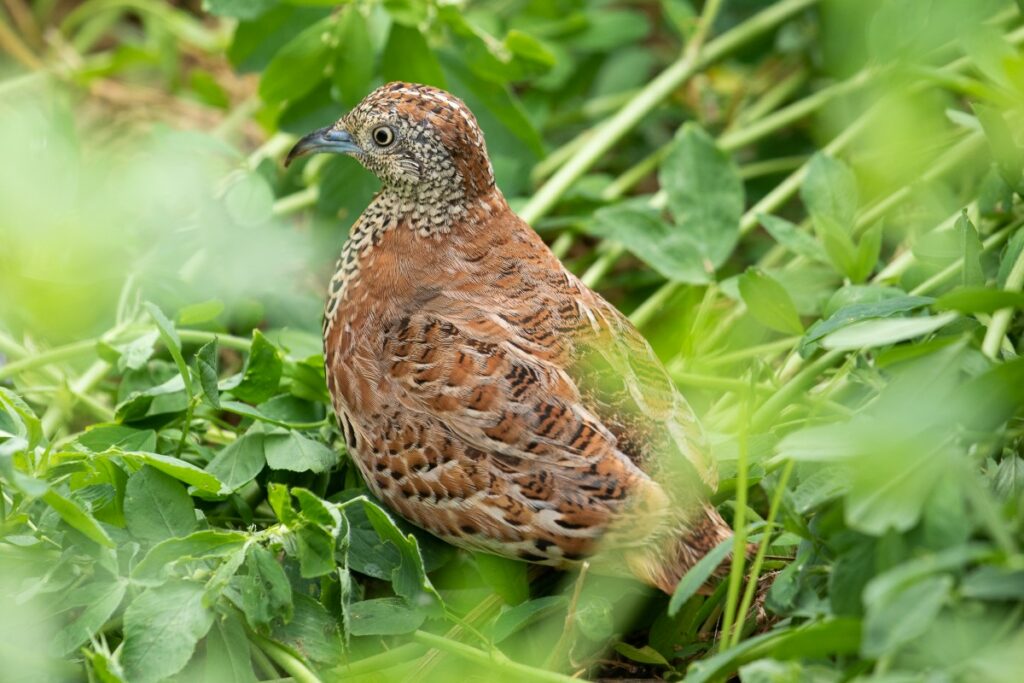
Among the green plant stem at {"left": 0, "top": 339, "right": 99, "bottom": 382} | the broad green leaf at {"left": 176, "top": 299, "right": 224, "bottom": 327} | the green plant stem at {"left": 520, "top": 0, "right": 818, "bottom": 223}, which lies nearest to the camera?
the green plant stem at {"left": 0, "top": 339, "right": 99, "bottom": 382}

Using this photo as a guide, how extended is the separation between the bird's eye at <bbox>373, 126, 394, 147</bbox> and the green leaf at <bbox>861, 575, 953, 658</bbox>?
1558mm

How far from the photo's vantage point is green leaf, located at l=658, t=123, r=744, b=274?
3211 mm

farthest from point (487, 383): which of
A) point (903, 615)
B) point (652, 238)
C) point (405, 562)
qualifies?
point (903, 615)

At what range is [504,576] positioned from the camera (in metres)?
2.47

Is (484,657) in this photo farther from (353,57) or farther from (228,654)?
(353,57)

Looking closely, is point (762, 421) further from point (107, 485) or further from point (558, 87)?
point (558, 87)

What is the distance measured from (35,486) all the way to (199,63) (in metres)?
3.35

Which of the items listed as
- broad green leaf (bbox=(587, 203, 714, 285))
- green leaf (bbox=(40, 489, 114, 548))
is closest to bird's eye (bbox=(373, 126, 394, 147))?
broad green leaf (bbox=(587, 203, 714, 285))

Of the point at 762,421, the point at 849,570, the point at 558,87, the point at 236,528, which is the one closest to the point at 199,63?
the point at 558,87

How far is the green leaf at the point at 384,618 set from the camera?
7.37 feet

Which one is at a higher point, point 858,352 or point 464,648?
point 858,352

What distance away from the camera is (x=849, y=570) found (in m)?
1.82

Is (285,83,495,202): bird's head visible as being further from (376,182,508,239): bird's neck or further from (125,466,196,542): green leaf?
(125,466,196,542): green leaf

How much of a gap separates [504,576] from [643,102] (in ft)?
6.15
